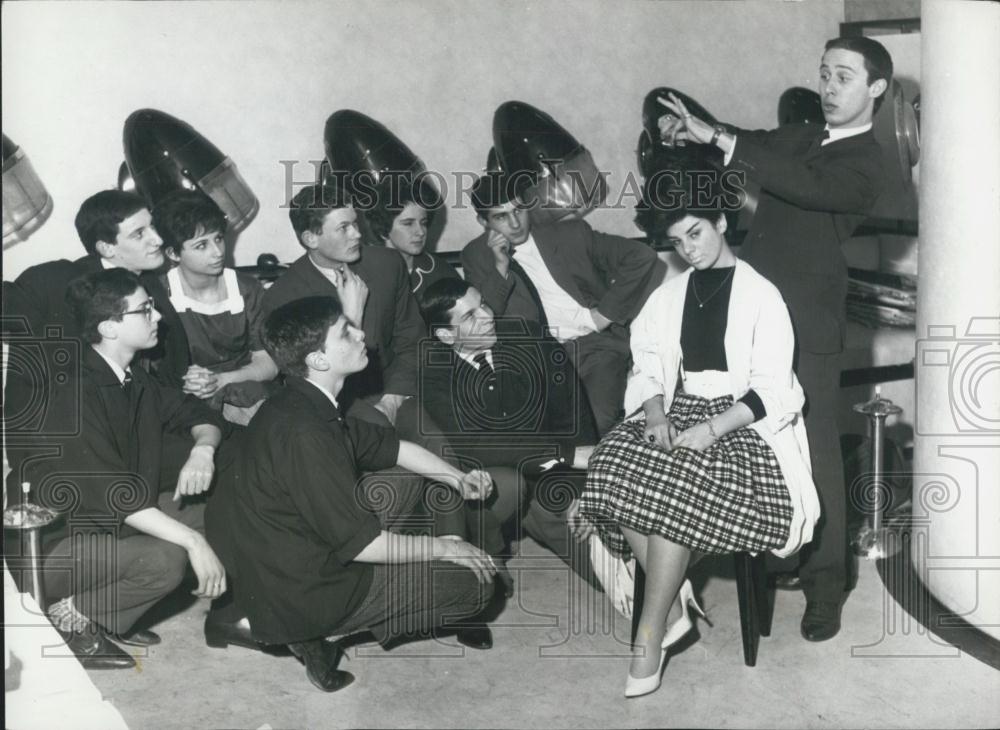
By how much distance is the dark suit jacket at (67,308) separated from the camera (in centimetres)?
270

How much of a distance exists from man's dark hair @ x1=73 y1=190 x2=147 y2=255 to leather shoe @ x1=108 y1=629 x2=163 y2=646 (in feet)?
3.50

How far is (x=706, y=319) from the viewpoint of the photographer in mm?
2676

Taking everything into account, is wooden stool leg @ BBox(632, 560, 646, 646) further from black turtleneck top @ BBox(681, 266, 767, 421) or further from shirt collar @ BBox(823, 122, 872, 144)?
shirt collar @ BBox(823, 122, 872, 144)

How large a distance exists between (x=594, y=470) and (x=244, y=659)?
1021 millimetres

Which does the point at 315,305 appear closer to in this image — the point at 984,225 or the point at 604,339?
the point at 604,339

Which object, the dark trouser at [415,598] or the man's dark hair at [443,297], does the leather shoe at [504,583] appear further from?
the man's dark hair at [443,297]

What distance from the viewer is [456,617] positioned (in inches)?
101

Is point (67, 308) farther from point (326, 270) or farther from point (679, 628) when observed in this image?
point (679, 628)

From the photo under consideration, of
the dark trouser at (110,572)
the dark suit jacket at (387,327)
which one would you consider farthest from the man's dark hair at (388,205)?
the dark trouser at (110,572)

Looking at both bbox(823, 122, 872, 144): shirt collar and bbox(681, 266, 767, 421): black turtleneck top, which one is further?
bbox(823, 122, 872, 144): shirt collar

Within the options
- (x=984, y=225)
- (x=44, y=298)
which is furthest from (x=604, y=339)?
(x=44, y=298)

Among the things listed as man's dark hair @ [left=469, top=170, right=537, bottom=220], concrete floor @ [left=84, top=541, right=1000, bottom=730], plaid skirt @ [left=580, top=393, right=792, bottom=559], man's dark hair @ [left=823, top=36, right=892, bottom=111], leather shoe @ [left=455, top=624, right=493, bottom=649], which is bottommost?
concrete floor @ [left=84, top=541, right=1000, bottom=730]

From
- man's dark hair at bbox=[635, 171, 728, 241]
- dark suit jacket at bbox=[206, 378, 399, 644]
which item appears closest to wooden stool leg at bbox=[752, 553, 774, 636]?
man's dark hair at bbox=[635, 171, 728, 241]

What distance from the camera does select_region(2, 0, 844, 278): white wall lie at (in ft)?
9.47
